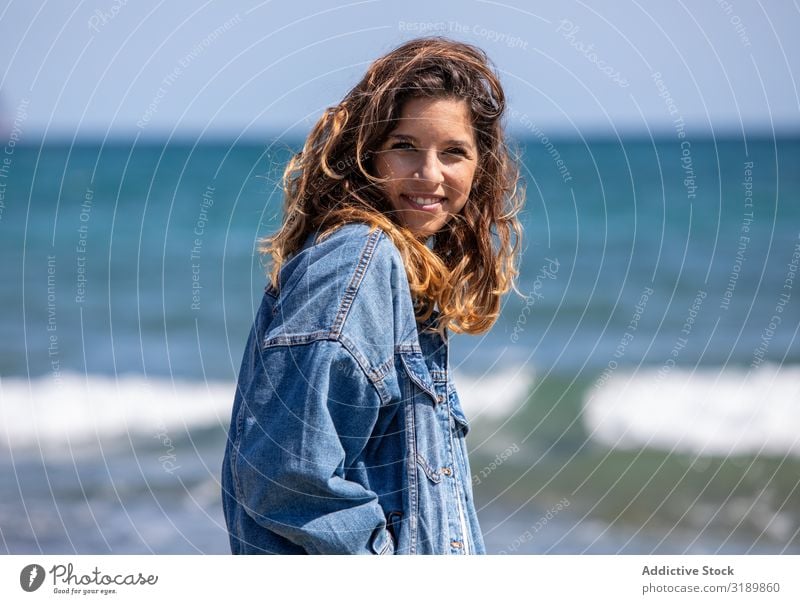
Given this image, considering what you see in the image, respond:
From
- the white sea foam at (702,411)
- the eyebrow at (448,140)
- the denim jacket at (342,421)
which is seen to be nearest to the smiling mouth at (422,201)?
the eyebrow at (448,140)

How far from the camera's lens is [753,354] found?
36.1 feet

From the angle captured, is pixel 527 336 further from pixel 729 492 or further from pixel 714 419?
pixel 729 492

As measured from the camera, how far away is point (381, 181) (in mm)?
2506

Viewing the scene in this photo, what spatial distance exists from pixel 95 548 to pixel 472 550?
14.3ft

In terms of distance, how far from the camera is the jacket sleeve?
6.87ft

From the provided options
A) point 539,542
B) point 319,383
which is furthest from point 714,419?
point 319,383

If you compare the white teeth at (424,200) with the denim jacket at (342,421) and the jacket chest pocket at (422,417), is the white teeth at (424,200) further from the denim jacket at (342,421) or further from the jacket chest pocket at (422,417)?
the jacket chest pocket at (422,417)

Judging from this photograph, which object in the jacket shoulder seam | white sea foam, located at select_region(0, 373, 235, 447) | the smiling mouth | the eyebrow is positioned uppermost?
the eyebrow

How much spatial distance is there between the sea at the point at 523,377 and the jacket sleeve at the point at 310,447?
46.6 inches

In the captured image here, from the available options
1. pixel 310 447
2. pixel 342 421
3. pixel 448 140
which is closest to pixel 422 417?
pixel 342 421

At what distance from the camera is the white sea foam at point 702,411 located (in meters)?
8.32

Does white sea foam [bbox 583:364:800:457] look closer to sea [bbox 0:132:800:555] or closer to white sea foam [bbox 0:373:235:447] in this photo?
sea [bbox 0:132:800:555]
